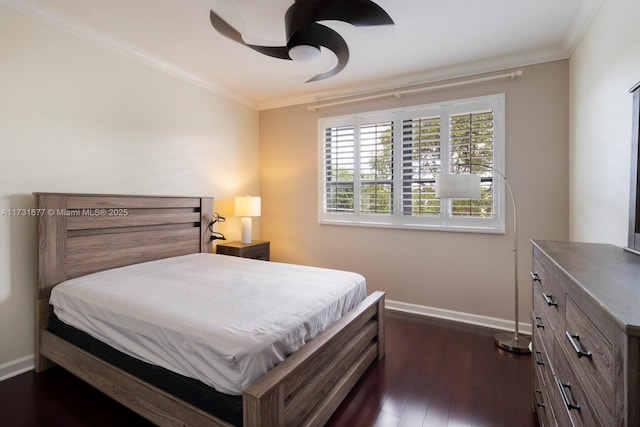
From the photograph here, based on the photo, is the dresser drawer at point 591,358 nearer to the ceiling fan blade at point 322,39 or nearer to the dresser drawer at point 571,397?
the dresser drawer at point 571,397

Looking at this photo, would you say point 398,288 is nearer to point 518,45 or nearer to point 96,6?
point 518,45

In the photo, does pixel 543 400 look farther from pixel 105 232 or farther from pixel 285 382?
pixel 105 232

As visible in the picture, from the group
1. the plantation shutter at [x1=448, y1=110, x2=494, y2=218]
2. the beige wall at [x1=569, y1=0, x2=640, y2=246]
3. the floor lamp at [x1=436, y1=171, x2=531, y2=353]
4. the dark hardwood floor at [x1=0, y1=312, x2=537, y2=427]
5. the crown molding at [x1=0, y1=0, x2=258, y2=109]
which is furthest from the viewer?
the plantation shutter at [x1=448, y1=110, x2=494, y2=218]

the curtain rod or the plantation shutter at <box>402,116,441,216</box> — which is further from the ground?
the curtain rod

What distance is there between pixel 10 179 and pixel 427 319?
146 inches

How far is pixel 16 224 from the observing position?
2.16 metres

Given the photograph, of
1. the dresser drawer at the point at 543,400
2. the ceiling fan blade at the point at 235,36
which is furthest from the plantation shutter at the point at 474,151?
the ceiling fan blade at the point at 235,36

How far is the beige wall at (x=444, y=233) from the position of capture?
276 cm

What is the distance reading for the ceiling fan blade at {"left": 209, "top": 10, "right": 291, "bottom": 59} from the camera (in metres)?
2.29

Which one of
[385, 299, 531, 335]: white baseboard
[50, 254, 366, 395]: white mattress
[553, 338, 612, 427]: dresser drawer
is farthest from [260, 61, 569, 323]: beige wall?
[553, 338, 612, 427]: dresser drawer

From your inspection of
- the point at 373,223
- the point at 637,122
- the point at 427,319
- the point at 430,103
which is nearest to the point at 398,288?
the point at 427,319

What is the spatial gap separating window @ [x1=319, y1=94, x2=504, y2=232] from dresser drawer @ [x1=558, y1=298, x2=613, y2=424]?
2.01 metres

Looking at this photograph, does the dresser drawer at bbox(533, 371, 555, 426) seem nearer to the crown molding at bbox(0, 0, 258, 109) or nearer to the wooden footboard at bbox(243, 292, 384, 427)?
the wooden footboard at bbox(243, 292, 384, 427)

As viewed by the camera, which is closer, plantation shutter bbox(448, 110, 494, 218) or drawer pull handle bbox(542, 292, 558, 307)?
drawer pull handle bbox(542, 292, 558, 307)
